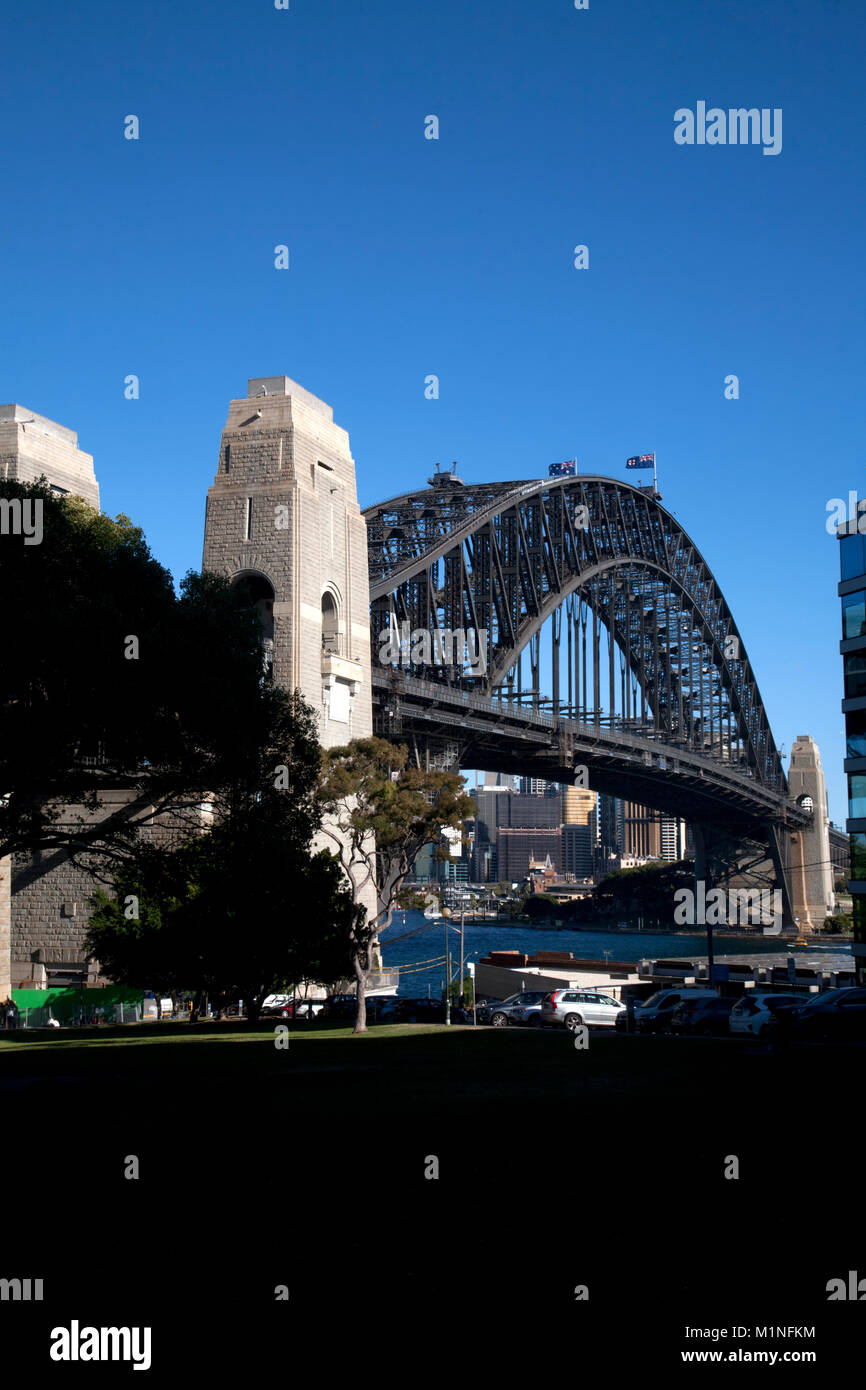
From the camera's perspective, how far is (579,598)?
403 feet

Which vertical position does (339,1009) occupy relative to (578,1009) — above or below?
below

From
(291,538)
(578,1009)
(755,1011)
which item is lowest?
(578,1009)

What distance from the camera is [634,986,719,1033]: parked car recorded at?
3675 centimetres

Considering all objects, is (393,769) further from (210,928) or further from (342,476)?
(342,476)

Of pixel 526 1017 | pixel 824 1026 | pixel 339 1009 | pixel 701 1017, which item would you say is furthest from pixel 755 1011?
pixel 339 1009

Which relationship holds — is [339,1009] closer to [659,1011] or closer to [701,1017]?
[659,1011]

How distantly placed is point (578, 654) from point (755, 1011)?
83.1m

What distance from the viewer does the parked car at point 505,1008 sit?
4128 cm

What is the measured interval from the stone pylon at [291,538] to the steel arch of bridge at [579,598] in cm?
1539

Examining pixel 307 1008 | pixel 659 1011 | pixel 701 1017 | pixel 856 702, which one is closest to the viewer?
pixel 701 1017

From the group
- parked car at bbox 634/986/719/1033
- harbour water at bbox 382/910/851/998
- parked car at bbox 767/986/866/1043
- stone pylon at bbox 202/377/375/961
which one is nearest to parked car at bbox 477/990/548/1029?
parked car at bbox 634/986/719/1033

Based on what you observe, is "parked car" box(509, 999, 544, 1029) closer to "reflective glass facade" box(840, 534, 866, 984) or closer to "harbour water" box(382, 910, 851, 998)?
"reflective glass facade" box(840, 534, 866, 984)

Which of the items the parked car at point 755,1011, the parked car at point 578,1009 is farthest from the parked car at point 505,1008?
the parked car at point 755,1011

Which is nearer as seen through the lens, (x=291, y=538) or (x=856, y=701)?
(x=856, y=701)
